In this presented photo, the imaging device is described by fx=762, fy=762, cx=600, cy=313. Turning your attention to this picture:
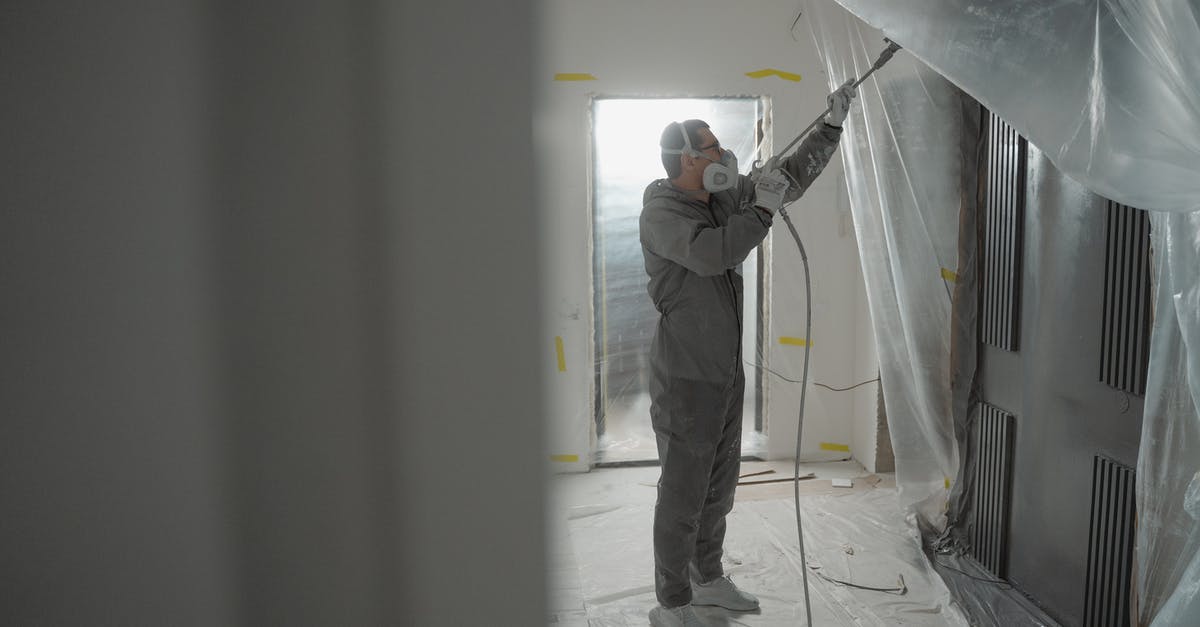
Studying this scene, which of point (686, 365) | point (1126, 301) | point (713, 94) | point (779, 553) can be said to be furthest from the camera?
point (713, 94)

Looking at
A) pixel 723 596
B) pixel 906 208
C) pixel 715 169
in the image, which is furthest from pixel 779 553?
pixel 715 169

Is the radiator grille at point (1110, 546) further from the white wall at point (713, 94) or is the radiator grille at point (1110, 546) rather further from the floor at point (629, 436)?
the floor at point (629, 436)

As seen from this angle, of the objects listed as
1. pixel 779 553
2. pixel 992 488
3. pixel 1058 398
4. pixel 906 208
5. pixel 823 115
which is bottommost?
pixel 779 553

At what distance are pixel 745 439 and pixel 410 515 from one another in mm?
3179

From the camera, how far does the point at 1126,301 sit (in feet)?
5.39

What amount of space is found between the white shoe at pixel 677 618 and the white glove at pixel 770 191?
109cm

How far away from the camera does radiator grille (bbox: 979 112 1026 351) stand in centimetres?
207

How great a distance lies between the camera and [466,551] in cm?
37

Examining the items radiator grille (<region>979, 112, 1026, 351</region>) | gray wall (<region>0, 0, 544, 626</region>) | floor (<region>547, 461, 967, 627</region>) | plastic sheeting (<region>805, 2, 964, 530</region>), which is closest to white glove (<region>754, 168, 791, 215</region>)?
plastic sheeting (<region>805, 2, 964, 530</region>)

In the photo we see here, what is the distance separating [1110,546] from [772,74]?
2.12 meters

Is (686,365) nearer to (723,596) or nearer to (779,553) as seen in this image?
(723,596)

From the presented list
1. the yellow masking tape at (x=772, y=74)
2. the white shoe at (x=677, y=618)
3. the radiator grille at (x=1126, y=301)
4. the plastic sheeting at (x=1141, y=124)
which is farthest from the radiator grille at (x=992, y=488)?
the yellow masking tape at (x=772, y=74)

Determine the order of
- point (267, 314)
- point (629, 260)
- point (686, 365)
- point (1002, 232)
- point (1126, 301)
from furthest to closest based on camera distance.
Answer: point (629, 260)
point (1002, 232)
point (686, 365)
point (1126, 301)
point (267, 314)

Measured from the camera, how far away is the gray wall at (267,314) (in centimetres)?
33
